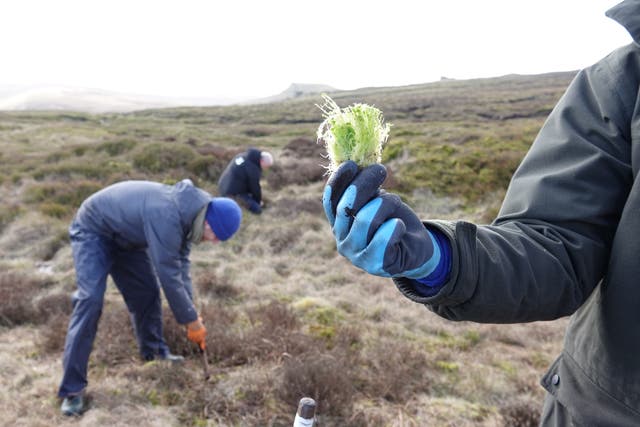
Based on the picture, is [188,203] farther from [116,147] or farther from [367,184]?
[116,147]

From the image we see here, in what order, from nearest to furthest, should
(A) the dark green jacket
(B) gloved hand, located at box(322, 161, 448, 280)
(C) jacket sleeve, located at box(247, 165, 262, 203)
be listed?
(B) gloved hand, located at box(322, 161, 448, 280) → (A) the dark green jacket → (C) jacket sleeve, located at box(247, 165, 262, 203)

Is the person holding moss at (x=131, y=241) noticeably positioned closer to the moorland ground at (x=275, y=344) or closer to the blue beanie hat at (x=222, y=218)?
the blue beanie hat at (x=222, y=218)

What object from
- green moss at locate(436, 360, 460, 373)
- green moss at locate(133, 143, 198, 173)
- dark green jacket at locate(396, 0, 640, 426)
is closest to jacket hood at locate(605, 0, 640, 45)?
dark green jacket at locate(396, 0, 640, 426)

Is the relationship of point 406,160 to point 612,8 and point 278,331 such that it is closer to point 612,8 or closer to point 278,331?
point 278,331

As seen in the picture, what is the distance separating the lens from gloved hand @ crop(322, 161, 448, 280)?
1076 millimetres

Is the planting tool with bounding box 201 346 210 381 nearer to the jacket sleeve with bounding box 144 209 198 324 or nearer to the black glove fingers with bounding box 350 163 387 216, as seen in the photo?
the jacket sleeve with bounding box 144 209 198 324

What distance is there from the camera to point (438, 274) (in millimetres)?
1163

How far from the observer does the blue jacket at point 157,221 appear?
12.0 ft

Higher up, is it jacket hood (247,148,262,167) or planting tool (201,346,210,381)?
jacket hood (247,148,262,167)

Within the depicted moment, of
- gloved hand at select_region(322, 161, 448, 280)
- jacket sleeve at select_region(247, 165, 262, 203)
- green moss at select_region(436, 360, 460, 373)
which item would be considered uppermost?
gloved hand at select_region(322, 161, 448, 280)

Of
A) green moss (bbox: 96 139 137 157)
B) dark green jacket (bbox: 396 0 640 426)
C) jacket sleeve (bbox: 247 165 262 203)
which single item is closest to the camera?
dark green jacket (bbox: 396 0 640 426)

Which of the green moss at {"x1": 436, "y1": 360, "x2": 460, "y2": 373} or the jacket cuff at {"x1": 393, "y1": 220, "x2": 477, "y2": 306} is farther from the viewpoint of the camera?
the green moss at {"x1": 436, "y1": 360, "x2": 460, "y2": 373}

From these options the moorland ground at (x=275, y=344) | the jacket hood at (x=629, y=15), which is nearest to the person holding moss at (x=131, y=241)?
the moorland ground at (x=275, y=344)

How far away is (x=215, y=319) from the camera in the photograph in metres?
5.03
